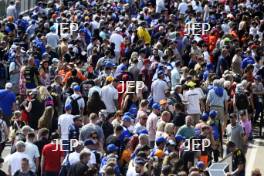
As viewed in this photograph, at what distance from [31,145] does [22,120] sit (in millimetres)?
3847

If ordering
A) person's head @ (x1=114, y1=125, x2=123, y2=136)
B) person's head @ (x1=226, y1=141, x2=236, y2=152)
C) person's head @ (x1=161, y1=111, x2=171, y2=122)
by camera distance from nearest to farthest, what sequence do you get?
person's head @ (x1=226, y1=141, x2=236, y2=152), person's head @ (x1=114, y1=125, x2=123, y2=136), person's head @ (x1=161, y1=111, x2=171, y2=122)

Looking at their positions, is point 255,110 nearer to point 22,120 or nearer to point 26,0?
point 22,120

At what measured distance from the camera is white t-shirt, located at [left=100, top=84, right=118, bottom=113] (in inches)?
1237

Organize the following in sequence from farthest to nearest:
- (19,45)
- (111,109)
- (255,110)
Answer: (19,45), (255,110), (111,109)

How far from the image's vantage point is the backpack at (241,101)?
32.5 m

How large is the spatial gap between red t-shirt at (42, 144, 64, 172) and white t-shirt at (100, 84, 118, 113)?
5.93 meters

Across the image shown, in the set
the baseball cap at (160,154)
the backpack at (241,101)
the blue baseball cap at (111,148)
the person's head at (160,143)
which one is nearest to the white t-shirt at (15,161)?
the blue baseball cap at (111,148)

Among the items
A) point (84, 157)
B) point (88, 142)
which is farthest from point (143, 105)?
point (84, 157)

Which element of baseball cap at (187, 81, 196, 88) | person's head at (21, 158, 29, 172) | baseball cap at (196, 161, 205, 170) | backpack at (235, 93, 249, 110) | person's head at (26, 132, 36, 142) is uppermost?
baseball cap at (187, 81, 196, 88)

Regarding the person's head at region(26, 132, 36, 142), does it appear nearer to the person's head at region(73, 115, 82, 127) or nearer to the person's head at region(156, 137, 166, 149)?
the person's head at region(73, 115, 82, 127)

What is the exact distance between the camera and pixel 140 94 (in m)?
32.3

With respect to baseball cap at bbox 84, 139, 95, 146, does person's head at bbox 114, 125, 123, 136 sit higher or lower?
higher

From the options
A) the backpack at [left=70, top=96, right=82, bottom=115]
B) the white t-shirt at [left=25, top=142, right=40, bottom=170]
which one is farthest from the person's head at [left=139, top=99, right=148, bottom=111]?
the white t-shirt at [left=25, top=142, right=40, bottom=170]

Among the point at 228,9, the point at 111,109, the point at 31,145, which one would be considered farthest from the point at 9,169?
the point at 228,9
